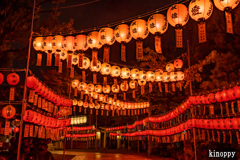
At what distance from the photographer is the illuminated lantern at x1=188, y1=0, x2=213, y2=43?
17.4 feet

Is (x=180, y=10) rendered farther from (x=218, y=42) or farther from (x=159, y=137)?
(x=159, y=137)

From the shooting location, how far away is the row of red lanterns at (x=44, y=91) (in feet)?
26.3

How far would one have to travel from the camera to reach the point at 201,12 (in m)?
5.36

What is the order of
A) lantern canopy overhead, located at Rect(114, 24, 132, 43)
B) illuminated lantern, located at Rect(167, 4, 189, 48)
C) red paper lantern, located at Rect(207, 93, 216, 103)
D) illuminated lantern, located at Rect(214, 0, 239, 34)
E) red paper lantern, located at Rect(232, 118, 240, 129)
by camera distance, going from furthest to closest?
1. red paper lantern, located at Rect(207, 93, 216, 103)
2. red paper lantern, located at Rect(232, 118, 240, 129)
3. lantern canopy overhead, located at Rect(114, 24, 132, 43)
4. illuminated lantern, located at Rect(167, 4, 189, 48)
5. illuminated lantern, located at Rect(214, 0, 239, 34)

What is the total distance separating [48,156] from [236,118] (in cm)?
945

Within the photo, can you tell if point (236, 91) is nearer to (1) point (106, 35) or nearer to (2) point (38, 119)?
(1) point (106, 35)

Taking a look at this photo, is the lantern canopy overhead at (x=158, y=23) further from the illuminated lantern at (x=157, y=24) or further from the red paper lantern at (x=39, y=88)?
the red paper lantern at (x=39, y=88)

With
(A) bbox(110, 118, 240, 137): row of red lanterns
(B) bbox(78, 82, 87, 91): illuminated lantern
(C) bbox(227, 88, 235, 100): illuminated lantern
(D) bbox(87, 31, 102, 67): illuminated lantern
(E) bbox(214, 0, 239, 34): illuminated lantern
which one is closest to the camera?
(E) bbox(214, 0, 239, 34): illuminated lantern

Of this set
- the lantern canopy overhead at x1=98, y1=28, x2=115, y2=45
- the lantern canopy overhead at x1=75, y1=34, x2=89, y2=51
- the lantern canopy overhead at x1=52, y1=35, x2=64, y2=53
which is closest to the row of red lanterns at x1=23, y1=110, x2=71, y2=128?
the lantern canopy overhead at x1=52, y1=35, x2=64, y2=53

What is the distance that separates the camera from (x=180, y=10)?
5805 millimetres

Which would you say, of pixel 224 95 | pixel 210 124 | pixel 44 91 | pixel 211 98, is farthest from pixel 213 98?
pixel 44 91

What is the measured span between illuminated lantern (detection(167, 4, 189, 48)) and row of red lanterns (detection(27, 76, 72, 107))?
549cm

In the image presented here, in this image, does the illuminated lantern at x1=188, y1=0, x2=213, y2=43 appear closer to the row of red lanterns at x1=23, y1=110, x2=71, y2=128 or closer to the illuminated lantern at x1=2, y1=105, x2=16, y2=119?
the row of red lanterns at x1=23, y1=110, x2=71, y2=128

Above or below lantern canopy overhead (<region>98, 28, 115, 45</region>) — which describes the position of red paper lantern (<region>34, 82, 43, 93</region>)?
below
